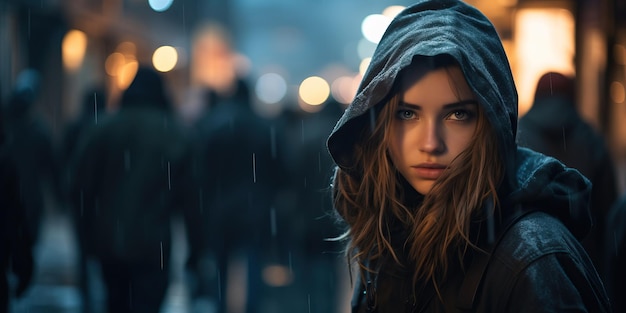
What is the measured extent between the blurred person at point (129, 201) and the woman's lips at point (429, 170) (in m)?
3.95

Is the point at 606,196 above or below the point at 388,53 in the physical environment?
below

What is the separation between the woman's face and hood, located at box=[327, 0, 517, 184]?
72 mm

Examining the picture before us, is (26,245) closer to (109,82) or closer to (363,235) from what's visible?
(363,235)

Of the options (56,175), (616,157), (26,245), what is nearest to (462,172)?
(26,245)

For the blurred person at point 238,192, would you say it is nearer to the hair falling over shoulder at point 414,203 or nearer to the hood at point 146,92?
the hood at point 146,92

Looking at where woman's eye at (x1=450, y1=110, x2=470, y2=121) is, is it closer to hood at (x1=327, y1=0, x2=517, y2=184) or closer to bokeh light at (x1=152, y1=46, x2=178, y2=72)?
hood at (x1=327, y1=0, x2=517, y2=184)

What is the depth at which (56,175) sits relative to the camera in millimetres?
8938

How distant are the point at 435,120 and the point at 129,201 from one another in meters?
4.05

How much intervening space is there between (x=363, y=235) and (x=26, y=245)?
2833 mm

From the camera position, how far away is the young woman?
6.61 feet

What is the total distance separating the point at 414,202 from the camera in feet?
8.39

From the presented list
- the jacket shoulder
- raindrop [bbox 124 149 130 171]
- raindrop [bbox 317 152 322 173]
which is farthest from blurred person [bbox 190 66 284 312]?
Answer: the jacket shoulder

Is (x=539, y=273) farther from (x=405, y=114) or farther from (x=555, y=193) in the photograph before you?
(x=405, y=114)

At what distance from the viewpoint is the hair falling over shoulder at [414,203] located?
222 cm
